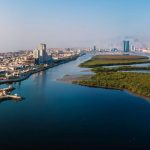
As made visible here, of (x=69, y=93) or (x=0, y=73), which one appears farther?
(x=0, y=73)

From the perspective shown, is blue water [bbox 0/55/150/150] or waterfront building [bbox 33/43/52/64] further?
waterfront building [bbox 33/43/52/64]

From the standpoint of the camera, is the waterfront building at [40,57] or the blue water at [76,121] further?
the waterfront building at [40,57]

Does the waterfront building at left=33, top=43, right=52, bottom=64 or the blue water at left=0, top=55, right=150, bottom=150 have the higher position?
the waterfront building at left=33, top=43, right=52, bottom=64

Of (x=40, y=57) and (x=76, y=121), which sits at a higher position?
(x=40, y=57)

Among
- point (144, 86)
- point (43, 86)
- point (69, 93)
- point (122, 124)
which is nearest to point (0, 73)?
point (43, 86)

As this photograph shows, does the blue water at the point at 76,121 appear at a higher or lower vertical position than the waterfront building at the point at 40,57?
Answer: lower

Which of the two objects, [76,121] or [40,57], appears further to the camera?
[40,57]

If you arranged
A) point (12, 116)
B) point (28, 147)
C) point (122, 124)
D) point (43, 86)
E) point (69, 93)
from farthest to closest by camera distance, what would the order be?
point (43, 86), point (69, 93), point (12, 116), point (122, 124), point (28, 147)

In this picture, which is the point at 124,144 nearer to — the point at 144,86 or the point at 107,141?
the point at 107,141
